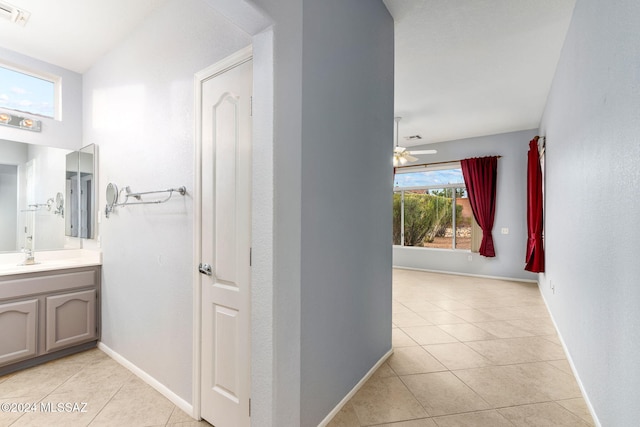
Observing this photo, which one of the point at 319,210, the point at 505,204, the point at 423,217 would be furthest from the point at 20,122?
the point at 505,204

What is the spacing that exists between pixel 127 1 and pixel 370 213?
241 centimetres

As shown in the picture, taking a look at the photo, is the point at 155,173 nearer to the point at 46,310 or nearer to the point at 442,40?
the point at 46,310

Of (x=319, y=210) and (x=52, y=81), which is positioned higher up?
(x=52, y=81)

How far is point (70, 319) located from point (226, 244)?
85.3 inches

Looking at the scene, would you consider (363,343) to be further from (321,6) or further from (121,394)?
(321,6)

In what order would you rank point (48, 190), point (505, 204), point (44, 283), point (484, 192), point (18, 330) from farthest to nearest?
point (484, 192), point (505, 204), point (48, 190), point (44, 283), point (18, 330)

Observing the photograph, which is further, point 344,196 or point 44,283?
point 44,283

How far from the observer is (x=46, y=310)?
2.56m

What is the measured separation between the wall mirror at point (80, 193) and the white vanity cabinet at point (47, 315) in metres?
0.50

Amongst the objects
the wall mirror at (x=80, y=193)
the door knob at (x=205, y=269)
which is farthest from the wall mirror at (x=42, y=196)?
the door knob at (x=205, y=269)

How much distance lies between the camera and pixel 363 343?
2.13m

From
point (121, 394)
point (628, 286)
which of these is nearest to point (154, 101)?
point (121, 394)

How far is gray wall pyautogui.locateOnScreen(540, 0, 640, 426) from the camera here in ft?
4.11

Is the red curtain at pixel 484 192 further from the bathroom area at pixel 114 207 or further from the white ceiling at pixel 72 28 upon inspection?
the white ceiling at pixel 72 28
